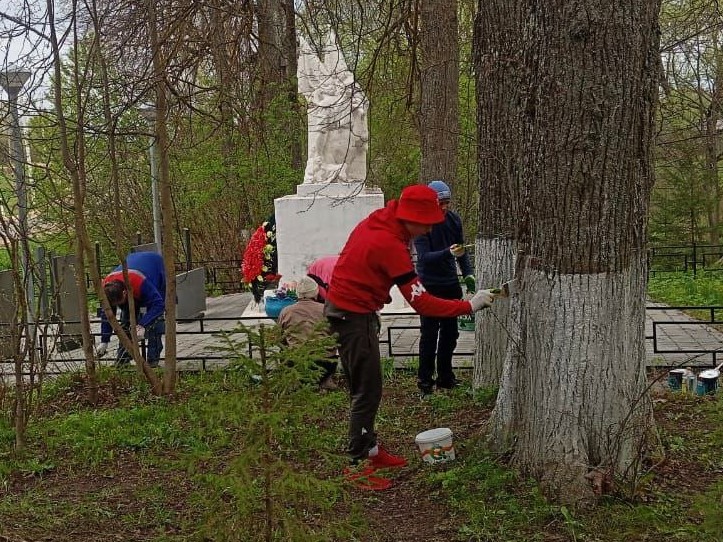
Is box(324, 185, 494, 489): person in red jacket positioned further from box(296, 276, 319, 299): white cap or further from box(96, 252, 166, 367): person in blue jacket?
box(96, 252, 166, 367): person in blue jacket

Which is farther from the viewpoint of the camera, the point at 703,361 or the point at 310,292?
the point at 703,361

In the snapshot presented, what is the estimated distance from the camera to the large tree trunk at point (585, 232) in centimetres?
378

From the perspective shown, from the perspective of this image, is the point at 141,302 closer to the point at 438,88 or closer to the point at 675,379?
the point at 438,88

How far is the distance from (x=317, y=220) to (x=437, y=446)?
21.5 ft

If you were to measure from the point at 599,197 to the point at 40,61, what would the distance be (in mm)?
4500

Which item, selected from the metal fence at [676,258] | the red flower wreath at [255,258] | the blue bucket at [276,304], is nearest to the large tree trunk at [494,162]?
the blue bucket at [276,304]

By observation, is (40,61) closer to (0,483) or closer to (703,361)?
(0,483)

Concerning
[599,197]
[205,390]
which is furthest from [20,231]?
[599,197]

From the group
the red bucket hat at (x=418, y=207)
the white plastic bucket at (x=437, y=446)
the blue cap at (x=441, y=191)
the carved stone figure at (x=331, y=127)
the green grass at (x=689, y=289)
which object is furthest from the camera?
the green grass at (x=689, y=289)

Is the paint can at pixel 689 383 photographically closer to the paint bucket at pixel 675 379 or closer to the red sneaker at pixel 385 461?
the paint bucket at pixel 675 379

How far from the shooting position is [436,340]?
6.59 metres

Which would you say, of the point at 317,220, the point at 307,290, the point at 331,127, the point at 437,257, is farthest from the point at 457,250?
the point at 331,127

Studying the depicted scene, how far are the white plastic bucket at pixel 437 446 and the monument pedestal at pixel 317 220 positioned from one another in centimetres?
624

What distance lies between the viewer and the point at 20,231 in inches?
226
